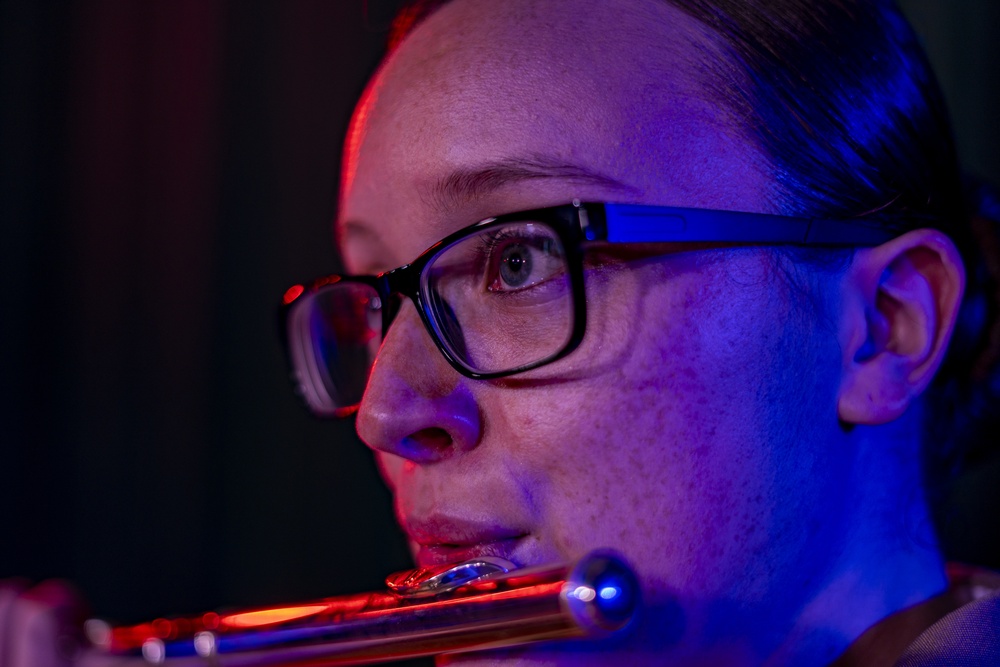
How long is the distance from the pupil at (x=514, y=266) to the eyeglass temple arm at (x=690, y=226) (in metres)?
0.09

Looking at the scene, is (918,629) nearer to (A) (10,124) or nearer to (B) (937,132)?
(B) (937,132)

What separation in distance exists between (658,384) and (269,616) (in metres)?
0.46

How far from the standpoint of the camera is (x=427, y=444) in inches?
33.1

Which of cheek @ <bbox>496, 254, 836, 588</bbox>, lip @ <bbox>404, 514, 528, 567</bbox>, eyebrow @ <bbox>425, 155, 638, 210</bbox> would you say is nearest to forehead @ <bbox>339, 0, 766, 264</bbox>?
eyebrow @ <bbox>425, 155, 638, 210</bbox>

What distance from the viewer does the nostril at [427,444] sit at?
0.84 m

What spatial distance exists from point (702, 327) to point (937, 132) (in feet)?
1.62

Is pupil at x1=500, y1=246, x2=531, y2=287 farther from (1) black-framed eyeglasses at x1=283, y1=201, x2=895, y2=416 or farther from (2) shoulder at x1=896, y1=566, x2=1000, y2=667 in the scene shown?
(2) shoulder at x1=896, y1=566, x2=1000, y2=667

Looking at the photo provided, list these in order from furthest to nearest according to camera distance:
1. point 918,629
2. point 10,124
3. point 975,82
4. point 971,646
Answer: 1. point 10,124
2. point 975,82
3. point 918,629
4. point 971,646

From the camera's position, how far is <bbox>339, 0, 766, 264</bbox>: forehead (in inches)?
32.6

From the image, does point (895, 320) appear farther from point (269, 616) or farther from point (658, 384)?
point (269, 616)

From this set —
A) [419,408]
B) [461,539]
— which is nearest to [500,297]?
[419,408]

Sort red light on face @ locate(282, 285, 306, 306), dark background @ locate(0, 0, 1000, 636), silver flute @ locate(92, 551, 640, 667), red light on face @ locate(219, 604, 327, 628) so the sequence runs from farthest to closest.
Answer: dark background @ locate(0, 0, 1000, 636) → red light on face @ locate(282, 285, 306, 306) → red light on face @ locate(219, 604, 327, 628) → silver flute @ locate(92, 551, 640, 667)

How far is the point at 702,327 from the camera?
799 mm

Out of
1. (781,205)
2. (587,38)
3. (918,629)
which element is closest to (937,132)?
(781,205)
